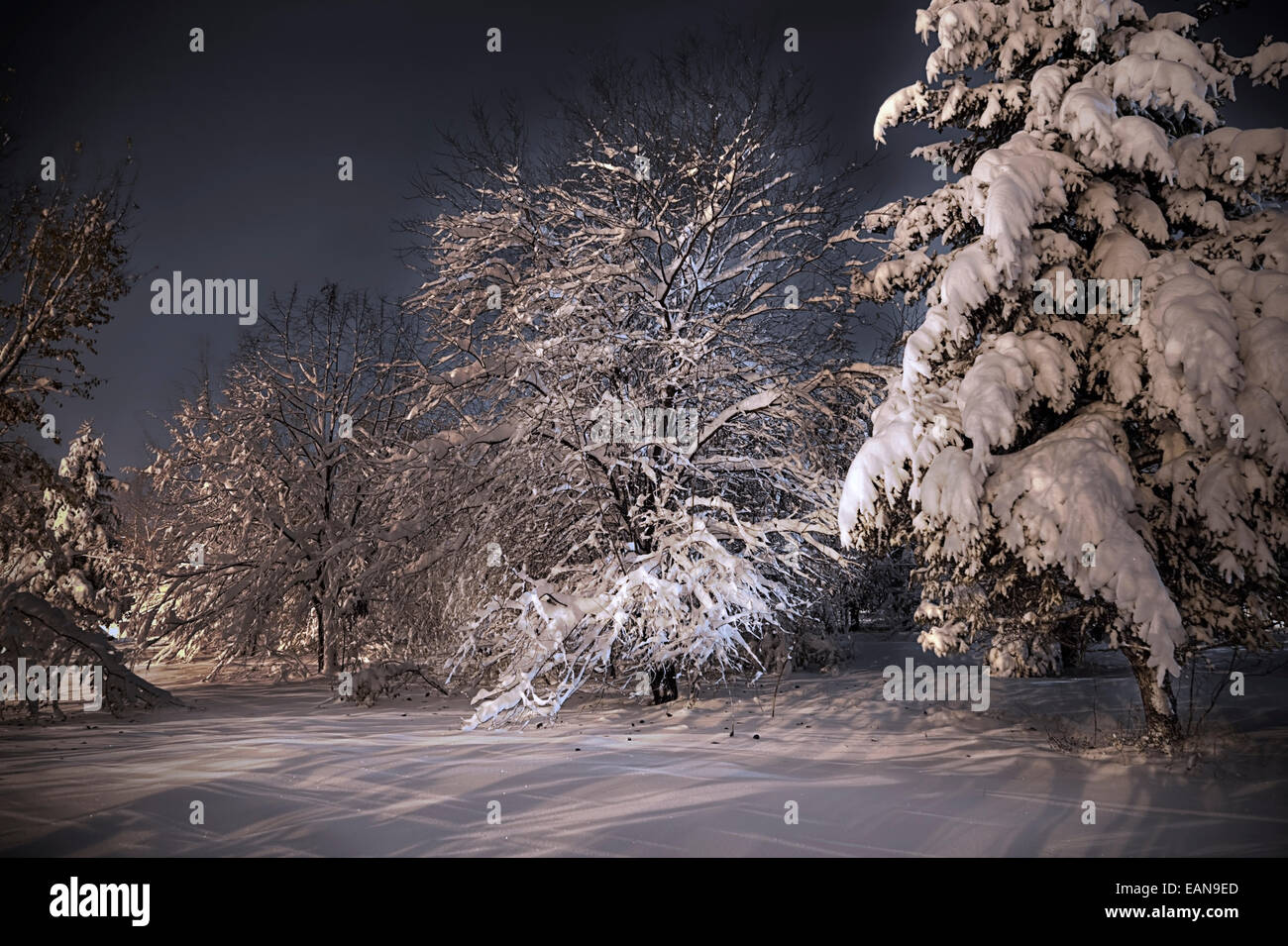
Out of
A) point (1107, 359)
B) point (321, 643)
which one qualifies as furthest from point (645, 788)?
point (321, 643)

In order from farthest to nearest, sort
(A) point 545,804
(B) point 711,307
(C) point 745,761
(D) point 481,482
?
(B) point 711,307 → (D) point 481,482 → (C) point 745,761 → (A) point 545,804

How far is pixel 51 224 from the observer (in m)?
11.2

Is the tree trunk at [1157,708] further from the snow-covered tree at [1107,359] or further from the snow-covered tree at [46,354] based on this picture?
the snow-covered tree at [46,354]

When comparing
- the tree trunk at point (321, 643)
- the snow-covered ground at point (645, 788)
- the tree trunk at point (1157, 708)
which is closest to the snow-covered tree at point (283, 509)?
the tree trunk at point (321, 643)

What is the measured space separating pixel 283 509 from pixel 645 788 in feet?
48.7

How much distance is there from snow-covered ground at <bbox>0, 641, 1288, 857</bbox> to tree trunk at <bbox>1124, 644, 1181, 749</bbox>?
0.33 m

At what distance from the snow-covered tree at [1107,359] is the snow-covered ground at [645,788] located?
53.8 inches

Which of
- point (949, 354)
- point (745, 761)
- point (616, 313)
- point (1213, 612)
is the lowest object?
point (745, 761)

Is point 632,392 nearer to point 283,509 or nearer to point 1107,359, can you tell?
point 1107,359
